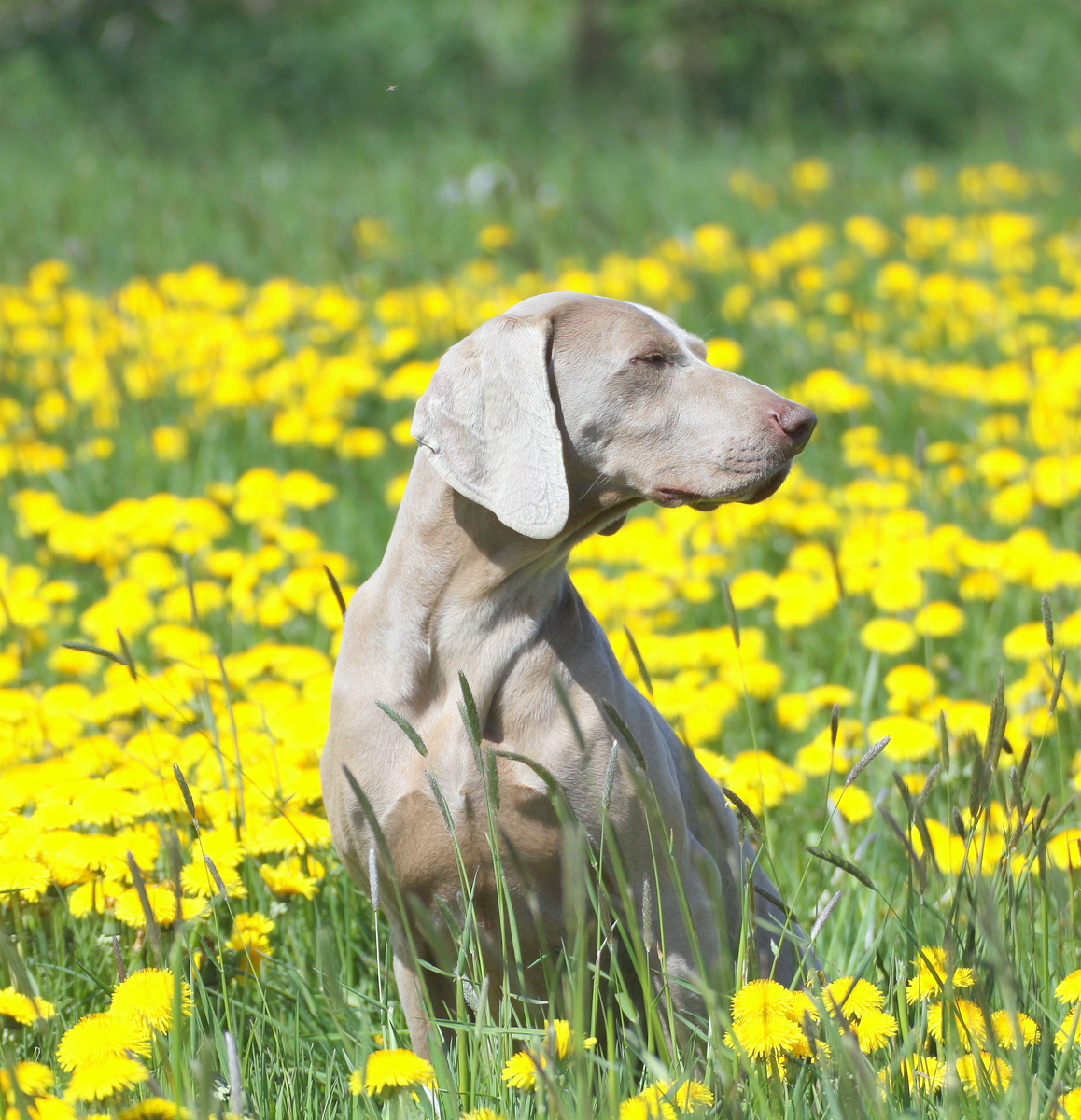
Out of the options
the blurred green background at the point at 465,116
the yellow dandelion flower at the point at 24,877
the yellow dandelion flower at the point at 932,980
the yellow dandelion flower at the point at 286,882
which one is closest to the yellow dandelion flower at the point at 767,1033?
the yellow dandelion flower at the point at 932,980

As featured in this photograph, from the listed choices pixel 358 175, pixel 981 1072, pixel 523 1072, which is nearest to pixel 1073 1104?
pixel 981 1072

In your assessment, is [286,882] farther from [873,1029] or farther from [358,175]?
[358,175]

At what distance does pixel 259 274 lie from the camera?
7.04m

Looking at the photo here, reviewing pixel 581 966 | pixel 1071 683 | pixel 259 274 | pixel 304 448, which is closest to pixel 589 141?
pixel 259 274

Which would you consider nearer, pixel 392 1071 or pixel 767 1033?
pixel 392 1071

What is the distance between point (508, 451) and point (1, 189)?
7.09 metres

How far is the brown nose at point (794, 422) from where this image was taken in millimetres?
2184

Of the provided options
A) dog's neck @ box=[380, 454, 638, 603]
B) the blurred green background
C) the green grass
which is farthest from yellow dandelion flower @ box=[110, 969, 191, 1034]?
the blurred green background

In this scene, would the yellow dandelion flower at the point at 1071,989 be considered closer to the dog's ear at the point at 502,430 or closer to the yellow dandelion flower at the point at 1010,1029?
the yellow dandelion flower at the point at 1010,1029

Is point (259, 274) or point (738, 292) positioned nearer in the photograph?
point (738, 292)

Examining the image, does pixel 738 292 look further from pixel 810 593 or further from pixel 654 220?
pixel 810 593

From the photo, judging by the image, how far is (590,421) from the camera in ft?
7.44

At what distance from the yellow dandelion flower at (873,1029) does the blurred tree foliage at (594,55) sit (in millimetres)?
10020

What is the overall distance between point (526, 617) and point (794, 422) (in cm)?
59
